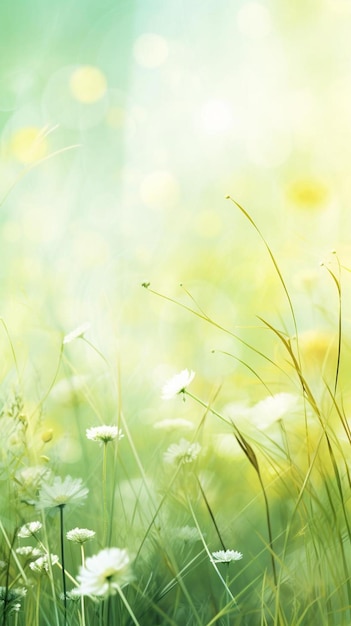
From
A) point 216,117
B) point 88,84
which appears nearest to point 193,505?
point 216,117

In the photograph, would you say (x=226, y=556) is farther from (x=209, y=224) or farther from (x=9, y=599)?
(x=209, y=224)

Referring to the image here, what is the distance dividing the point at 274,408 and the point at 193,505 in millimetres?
129

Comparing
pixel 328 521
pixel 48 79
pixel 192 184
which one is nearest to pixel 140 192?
pixel 192 184

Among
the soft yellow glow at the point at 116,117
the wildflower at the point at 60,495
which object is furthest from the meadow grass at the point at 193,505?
the soft yellow glow at the point at 116,117

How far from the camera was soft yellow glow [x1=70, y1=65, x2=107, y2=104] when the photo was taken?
98 cm

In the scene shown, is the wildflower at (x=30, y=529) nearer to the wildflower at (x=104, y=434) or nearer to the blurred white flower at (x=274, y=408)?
the wildflower at (x=104, y=434)

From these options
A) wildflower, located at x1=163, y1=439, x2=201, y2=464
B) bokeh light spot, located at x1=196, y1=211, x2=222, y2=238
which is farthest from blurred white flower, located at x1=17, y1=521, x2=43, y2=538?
bokeh light spot, located at x1=196, y1=211, x2=222, y2=238

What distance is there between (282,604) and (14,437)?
289 mm

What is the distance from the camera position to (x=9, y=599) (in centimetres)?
56

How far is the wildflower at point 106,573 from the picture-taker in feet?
1.43

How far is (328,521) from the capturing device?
59 centimetres

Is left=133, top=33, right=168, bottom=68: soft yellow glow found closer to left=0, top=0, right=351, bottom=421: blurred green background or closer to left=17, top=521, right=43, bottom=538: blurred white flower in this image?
left=0, top=0, right=351, bottom=421: blurred green background

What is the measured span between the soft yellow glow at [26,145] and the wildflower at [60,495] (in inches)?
20.9

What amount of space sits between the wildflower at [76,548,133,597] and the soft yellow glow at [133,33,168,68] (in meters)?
0.72
